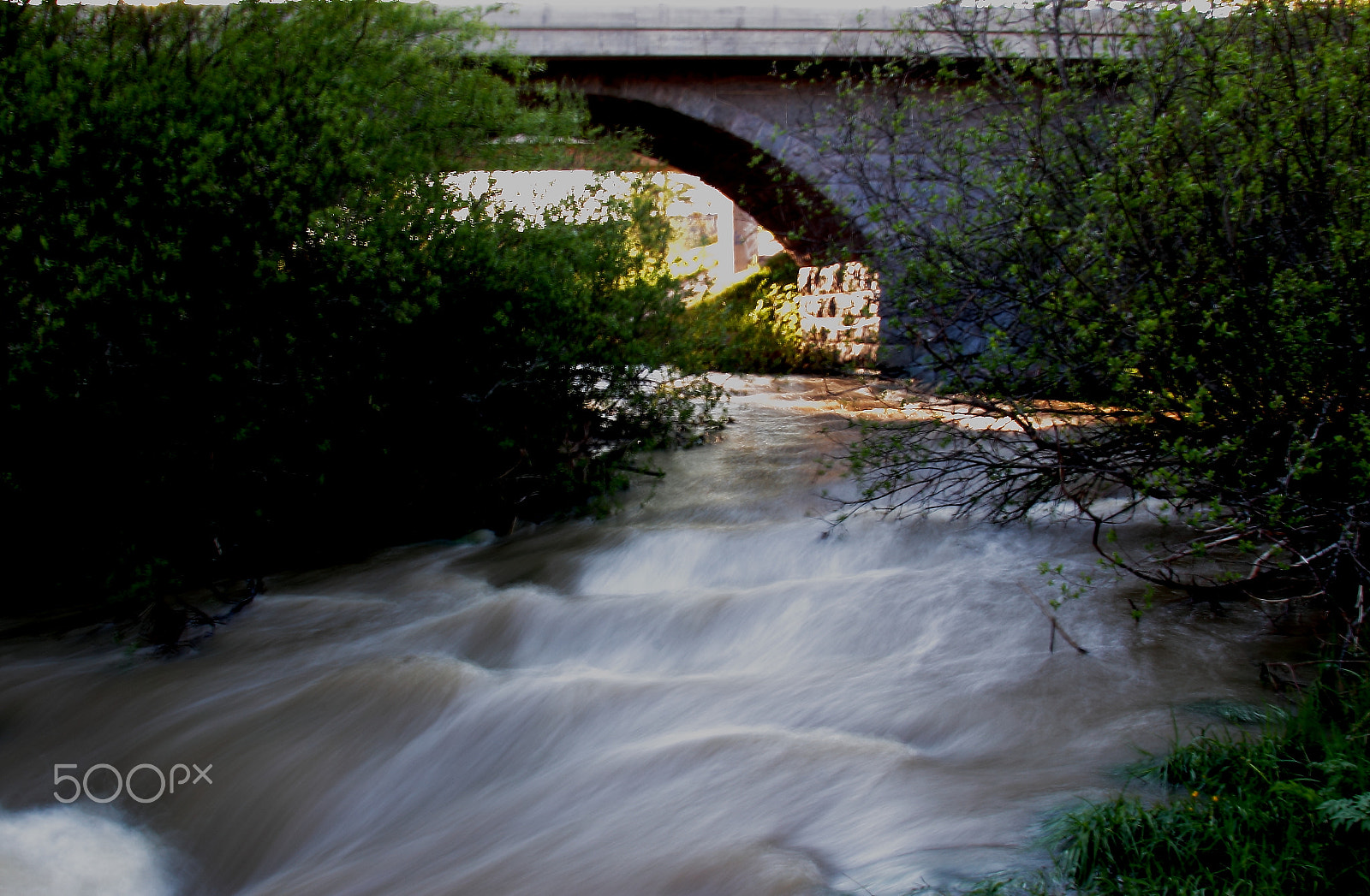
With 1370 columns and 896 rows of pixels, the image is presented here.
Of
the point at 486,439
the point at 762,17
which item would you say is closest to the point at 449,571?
the point at 486,439

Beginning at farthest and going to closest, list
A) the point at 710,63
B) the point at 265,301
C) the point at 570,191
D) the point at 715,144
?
the point at 715,144
the point at 710,63
the point at 570,191
the point at 265,301

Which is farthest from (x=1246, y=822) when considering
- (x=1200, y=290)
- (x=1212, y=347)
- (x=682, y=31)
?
(x=682, y=31)

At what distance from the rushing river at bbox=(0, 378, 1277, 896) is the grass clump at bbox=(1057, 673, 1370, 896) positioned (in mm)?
176

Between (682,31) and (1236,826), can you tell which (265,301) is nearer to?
(1236,826)

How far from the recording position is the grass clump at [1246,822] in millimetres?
1979

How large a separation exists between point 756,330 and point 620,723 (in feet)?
27.2

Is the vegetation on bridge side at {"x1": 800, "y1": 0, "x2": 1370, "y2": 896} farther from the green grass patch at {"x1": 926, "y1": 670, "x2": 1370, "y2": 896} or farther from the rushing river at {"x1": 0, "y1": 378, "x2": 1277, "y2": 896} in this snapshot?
the rushing river at {"x1": 0, "y1": 378, "x2": 1277, "y2": 896}

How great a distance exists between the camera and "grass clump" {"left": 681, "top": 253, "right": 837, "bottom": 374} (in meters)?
6.04

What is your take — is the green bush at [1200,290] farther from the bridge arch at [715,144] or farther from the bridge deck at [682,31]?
the bridge deck at [682,31]

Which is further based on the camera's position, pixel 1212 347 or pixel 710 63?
pixel 710 63

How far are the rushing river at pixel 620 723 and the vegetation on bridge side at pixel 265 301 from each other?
Answer: 0.51m

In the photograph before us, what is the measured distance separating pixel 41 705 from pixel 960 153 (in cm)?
400

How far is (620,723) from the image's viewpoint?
332cm

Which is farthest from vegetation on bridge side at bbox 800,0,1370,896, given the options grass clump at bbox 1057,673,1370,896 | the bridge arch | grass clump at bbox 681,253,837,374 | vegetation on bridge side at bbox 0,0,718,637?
the bridge arch
